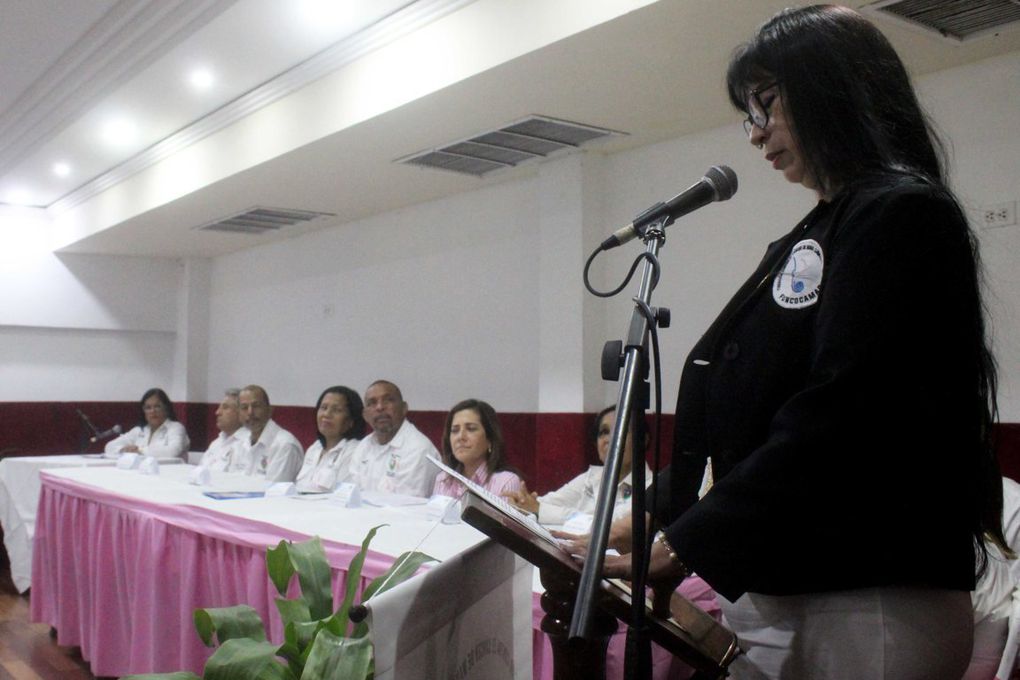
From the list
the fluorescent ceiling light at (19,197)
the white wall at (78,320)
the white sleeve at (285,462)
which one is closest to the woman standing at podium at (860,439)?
the white sleeve at (285,462)

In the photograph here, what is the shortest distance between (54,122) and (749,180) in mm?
3617

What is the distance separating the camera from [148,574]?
2.94 metres

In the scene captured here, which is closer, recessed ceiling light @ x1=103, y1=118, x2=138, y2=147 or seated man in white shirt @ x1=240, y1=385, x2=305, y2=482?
recessed ceiling light @ x1=103, y1=118, x2=138, y2=147

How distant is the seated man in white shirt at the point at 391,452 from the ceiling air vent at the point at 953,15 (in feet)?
8.31

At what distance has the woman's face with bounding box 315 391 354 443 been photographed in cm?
474

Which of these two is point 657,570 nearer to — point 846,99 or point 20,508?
point 846,99

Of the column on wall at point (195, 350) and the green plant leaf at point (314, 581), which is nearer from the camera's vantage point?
the green plant leaf at point (314, 581)

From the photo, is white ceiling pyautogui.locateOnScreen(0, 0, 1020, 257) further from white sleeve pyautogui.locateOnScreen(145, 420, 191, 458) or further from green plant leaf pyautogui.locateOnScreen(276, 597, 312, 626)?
green plant leaf pyautogui.locateOnScreen(276, 597, 312, 626)

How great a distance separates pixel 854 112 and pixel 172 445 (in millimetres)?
6153

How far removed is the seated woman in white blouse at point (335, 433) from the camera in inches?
181

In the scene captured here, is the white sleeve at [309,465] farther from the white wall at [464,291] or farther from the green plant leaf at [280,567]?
the green plant leaf at [280,567]

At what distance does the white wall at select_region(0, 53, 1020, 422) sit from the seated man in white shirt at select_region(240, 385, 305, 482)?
2.00 ft

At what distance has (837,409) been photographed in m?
0.84

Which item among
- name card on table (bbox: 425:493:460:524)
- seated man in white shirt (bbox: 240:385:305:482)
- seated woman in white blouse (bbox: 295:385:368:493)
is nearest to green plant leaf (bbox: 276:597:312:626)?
name card on table (bbox: 425:493:460:524)
